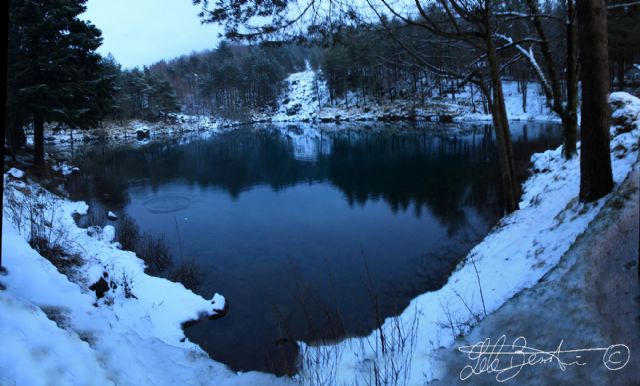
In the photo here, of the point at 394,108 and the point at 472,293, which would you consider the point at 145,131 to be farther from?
the point at 472,293

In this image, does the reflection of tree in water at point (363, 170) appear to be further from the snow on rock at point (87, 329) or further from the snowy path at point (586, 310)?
the snow on rock at point (87, 329)

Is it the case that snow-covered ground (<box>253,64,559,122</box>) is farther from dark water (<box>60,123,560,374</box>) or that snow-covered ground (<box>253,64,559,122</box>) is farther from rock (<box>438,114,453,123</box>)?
dark water (<box>60,123,560,374</box>)

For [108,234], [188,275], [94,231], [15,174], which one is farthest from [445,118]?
[188,275]

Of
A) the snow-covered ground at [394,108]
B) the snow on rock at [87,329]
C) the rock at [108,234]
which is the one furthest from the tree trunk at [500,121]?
the snow-covered ground at [394,108]

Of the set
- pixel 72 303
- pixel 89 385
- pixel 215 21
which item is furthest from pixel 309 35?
pixel 89 385

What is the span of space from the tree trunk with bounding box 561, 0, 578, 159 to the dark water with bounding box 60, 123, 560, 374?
3295 millimetres

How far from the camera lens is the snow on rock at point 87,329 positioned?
338cm

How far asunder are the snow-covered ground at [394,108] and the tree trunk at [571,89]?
3233cm

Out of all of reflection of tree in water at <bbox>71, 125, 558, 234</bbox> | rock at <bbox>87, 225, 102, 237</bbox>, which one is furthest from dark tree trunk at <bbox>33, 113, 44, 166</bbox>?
rock at <bbox>87, 225, 102, 237</bbox>

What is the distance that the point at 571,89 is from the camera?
34.9 ft

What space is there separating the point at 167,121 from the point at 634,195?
8151 centimetres

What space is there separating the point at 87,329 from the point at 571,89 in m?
11.9

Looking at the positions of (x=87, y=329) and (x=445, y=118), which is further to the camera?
(x=445, y=118)

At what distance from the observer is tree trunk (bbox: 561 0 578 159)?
9798 mm
